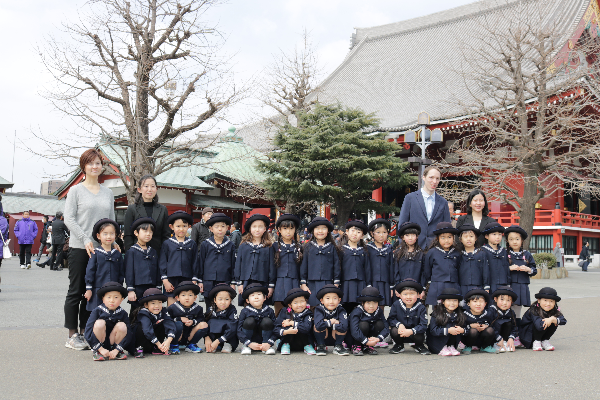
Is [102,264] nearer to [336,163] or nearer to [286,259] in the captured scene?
[286,259]

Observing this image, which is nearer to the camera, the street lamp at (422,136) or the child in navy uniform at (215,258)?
the child in navy uniform at (215,258)

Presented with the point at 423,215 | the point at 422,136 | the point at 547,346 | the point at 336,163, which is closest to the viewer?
the point at 547,346

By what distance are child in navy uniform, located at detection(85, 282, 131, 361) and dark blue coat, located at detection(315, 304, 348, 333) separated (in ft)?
5.67

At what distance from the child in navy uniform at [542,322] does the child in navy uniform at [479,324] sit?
45 cm

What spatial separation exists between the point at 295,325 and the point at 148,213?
→ 6.27ft

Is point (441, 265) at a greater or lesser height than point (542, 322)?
greater

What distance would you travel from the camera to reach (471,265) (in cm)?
559

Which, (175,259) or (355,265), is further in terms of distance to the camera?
(355,265)

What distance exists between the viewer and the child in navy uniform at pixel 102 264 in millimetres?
5020

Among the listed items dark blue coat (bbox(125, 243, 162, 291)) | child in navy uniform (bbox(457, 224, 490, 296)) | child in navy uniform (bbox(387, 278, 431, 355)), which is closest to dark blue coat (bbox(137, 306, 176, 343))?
dark blue coat (bbox(125, 243, 162, 291))

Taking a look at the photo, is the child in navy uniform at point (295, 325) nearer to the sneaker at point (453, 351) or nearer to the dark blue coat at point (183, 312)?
the dark blue coat at point (183, 312)

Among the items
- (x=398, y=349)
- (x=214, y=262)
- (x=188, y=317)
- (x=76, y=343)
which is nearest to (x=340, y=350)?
(x=398, y=349)

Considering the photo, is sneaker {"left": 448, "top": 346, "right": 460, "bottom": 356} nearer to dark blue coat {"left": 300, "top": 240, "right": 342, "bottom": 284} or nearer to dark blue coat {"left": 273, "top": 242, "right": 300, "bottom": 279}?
dark blue coat {"left": 300, "top": 240, "right": 342, "bottom": 284}

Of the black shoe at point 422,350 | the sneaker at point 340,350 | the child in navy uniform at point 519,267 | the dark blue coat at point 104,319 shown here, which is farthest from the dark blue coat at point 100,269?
the child in navy uniform at point 519,267
